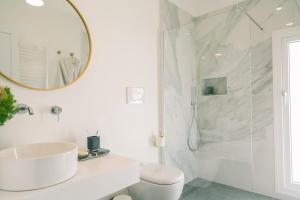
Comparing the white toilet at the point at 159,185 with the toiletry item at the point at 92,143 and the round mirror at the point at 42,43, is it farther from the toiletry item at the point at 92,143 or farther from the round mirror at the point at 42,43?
the round mirror at the point at 42,43

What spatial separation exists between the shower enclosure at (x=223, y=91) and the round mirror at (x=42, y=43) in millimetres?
1075

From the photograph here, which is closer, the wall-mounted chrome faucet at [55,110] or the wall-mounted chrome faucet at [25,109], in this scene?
the wall-mounted chrome faucet at [25,109]

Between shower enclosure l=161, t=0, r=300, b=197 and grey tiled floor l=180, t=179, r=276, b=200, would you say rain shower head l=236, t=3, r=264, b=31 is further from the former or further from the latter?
grey tiled floor l=180, t=179, r=276, b=200

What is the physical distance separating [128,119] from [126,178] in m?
0.76

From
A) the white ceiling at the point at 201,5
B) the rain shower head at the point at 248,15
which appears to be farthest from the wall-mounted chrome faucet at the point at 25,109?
the rain shower head at the point at 248,15

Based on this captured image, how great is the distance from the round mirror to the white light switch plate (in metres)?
0.51

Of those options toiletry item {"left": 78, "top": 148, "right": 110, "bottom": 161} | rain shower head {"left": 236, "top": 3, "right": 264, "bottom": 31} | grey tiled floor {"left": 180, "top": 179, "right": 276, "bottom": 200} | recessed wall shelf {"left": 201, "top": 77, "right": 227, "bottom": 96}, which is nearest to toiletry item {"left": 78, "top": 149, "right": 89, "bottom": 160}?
toiletry item {"left": 78, "top": 148, "right": 110, "bottom": 161}

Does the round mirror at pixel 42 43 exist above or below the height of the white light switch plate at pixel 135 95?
above

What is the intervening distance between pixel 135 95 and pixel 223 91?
120 centimetres

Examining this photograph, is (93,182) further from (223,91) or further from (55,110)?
(223,91)

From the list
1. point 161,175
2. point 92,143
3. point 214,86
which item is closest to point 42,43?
point 92,143

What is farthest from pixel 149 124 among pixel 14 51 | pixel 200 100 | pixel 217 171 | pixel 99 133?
pixel 14 51

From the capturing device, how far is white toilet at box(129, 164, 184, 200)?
1483 mm

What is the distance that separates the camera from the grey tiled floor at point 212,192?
87.7 inches
